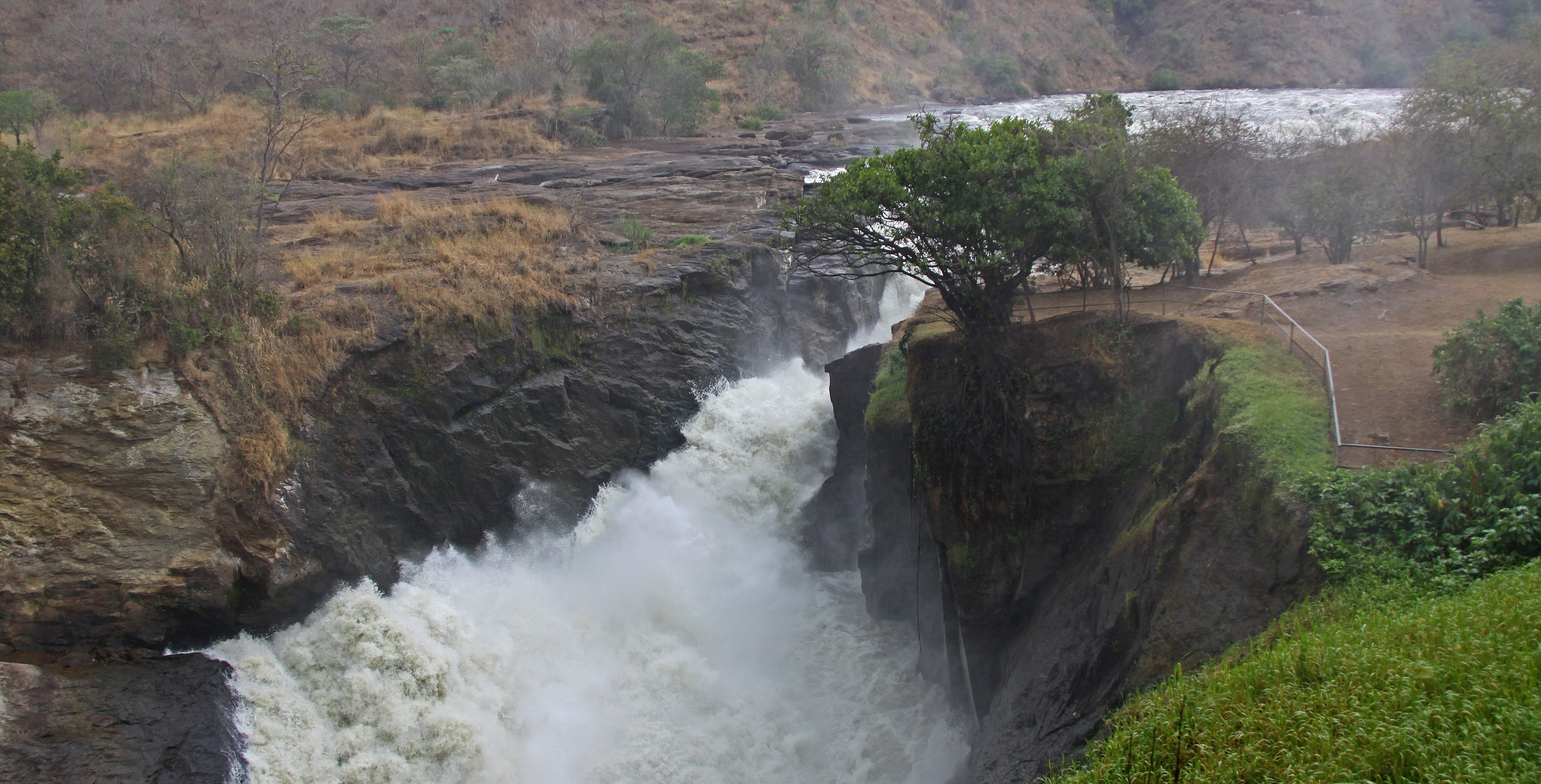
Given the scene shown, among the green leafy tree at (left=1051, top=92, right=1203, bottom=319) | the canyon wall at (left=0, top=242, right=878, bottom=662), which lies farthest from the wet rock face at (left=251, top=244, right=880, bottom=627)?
the green leafy tree at (left=1051, top=92, right=1203, bottom=319)

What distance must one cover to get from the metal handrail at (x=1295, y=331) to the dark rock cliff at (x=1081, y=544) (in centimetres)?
103

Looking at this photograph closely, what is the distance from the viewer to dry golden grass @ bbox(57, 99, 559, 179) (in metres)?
27.9

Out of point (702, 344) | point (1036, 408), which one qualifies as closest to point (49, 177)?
point (702, 344)

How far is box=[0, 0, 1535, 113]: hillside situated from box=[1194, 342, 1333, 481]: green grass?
117 feet

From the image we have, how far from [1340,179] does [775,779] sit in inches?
677

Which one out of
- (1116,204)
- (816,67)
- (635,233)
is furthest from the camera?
(816,67)

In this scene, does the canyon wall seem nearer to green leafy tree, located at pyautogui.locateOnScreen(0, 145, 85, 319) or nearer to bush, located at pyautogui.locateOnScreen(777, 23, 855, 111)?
green leafy tree, located at pyautogui.locateOnScreen(0, 145, 85, 319)

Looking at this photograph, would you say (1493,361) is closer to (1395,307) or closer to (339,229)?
(1395,307)

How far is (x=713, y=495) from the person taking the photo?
1953 cm

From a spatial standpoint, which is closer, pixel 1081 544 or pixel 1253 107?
pixel 1081 544

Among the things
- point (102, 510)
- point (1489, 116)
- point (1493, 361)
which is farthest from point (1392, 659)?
point (1489, 116)

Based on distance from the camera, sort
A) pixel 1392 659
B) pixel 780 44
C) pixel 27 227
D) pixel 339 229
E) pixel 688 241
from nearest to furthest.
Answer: pixel 1392 659 → pixel 27 227 → pixel 339 229 → pixel 688 241 → pixel 780 44

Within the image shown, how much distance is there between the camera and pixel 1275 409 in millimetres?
10805

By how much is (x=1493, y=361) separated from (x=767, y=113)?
39.7 m
